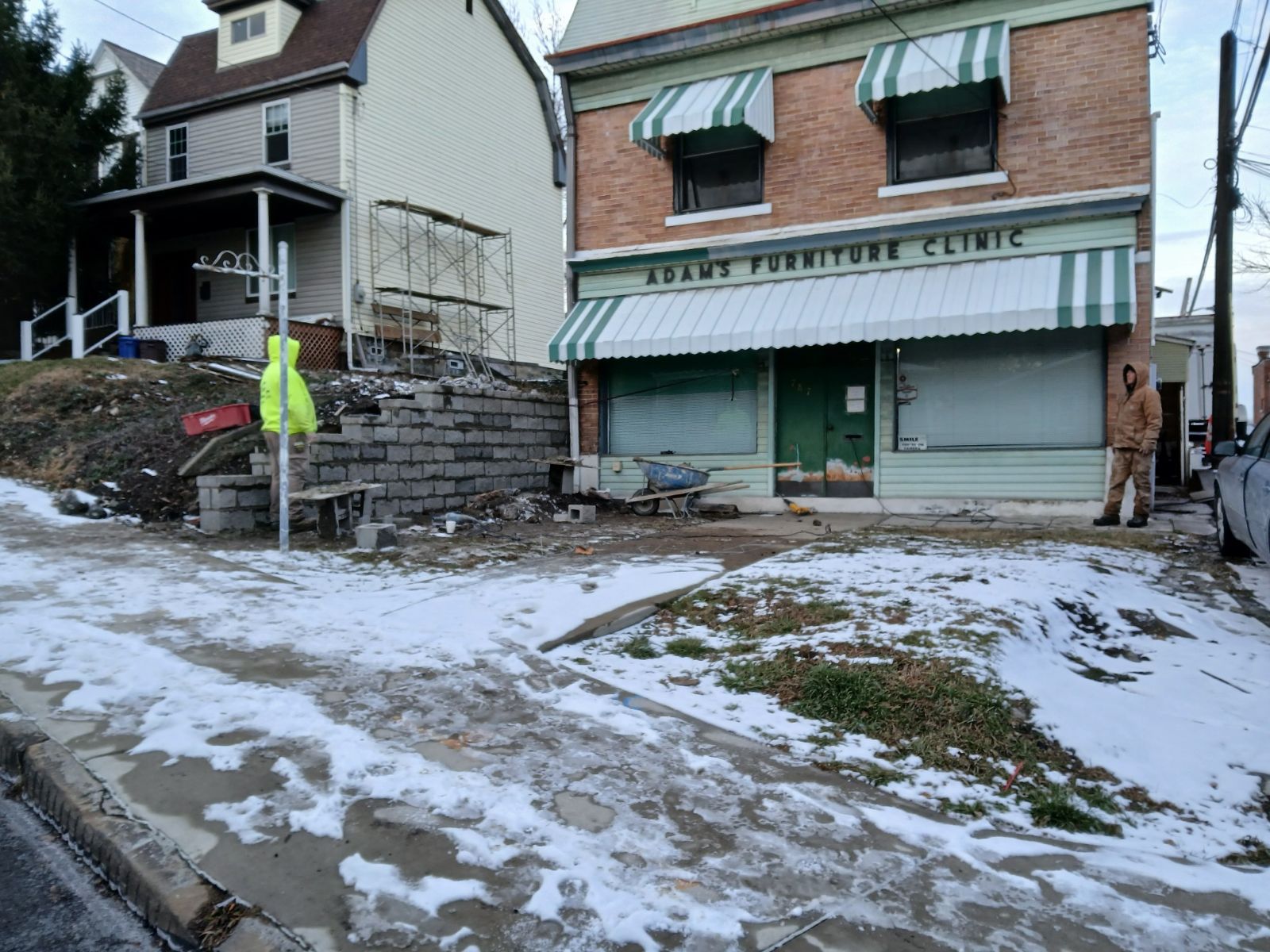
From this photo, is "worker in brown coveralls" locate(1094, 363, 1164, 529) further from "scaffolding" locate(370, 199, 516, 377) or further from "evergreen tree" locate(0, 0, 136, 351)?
"evergreen tree" locate(0, 0, 136, 351)

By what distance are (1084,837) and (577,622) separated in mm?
3372

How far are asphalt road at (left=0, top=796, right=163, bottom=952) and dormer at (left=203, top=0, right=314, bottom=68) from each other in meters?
21.5

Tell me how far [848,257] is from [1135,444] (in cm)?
435

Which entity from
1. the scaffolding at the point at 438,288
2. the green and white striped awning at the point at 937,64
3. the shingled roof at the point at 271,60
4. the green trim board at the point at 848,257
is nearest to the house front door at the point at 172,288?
the shingled roof at the point at 271,60

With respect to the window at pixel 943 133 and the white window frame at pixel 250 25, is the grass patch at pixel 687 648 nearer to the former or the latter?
the window at pixel 943 133

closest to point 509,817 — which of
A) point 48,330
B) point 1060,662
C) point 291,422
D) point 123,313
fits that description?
point 1060,662

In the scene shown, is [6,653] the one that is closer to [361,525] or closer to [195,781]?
[195,781]

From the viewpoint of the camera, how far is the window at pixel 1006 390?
11.3 m

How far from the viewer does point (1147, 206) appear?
10.9 metres

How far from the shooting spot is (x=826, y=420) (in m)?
12.8

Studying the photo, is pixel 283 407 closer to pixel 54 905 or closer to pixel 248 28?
pixel 54 905

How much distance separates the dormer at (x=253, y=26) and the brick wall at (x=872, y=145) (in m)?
11.1

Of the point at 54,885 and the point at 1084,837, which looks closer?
the point at 54,885

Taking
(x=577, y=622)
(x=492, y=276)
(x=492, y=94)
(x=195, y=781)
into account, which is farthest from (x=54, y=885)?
(x=492, y=94)
